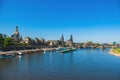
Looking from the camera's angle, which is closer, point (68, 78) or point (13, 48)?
point (68, 78)

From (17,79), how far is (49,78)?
360cm

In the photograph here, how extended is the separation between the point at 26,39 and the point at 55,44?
4806 cm

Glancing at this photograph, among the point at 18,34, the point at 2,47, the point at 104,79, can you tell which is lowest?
the point at 104,79

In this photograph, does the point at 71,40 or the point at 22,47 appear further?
the point at 71,40

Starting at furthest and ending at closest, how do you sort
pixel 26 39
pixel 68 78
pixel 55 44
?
pixel 55 44 < pixel 26 39 < pixel 68 78

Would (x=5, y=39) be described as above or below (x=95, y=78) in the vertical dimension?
above

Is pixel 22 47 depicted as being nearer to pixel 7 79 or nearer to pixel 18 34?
pixel 18 34

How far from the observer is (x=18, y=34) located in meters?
135

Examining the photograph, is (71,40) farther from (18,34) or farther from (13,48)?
(13,48)

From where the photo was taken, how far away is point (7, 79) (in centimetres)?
2116

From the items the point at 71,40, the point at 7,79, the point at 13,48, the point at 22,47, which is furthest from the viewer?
the point at 71,40

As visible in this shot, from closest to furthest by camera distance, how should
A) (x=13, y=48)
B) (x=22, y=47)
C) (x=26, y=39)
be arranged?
(x=13, y=48) < (x=22, y=47) < (x=26, y=39)

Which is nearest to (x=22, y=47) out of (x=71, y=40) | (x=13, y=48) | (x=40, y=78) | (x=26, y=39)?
(x=13, y=48)

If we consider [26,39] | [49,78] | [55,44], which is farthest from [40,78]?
[55,44]
